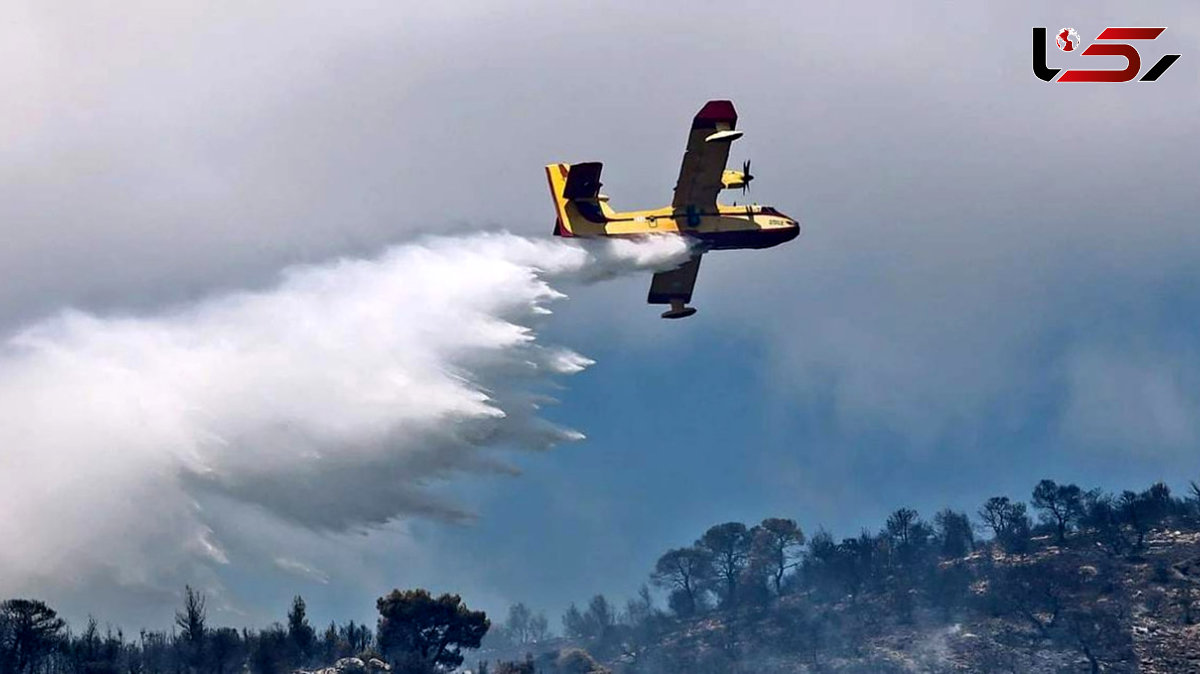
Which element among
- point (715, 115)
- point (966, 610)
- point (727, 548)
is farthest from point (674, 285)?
point (727, 548)

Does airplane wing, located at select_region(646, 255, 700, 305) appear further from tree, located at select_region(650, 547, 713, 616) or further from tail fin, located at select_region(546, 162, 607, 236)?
tree, located at select_region(650, 547, 713, 616)

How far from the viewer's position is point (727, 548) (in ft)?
373

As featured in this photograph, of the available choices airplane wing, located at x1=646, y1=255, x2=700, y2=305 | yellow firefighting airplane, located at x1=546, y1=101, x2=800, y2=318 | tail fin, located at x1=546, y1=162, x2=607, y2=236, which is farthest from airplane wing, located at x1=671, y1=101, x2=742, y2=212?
airplane wing, located at x1=646, y1=255, x2=700, y2=305

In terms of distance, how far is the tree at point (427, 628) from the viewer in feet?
230

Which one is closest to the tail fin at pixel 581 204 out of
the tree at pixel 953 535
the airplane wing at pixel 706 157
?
the airplane wing at pixel 706 157

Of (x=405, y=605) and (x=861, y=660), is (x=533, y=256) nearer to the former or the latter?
(x=405, y=605)

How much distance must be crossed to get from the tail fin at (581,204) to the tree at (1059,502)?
197ft

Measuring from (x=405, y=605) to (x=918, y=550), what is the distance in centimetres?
4863

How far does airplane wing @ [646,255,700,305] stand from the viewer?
58938mm

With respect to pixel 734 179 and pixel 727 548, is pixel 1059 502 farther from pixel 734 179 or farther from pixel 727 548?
pixel 734 179

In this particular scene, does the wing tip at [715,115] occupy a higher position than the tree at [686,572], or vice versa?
the wing tip at [715,115]

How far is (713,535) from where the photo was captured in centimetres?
11400

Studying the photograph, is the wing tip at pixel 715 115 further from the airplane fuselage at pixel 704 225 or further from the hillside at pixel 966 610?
the hillside at pixel 966 610

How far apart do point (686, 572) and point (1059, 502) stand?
28.5 meters
